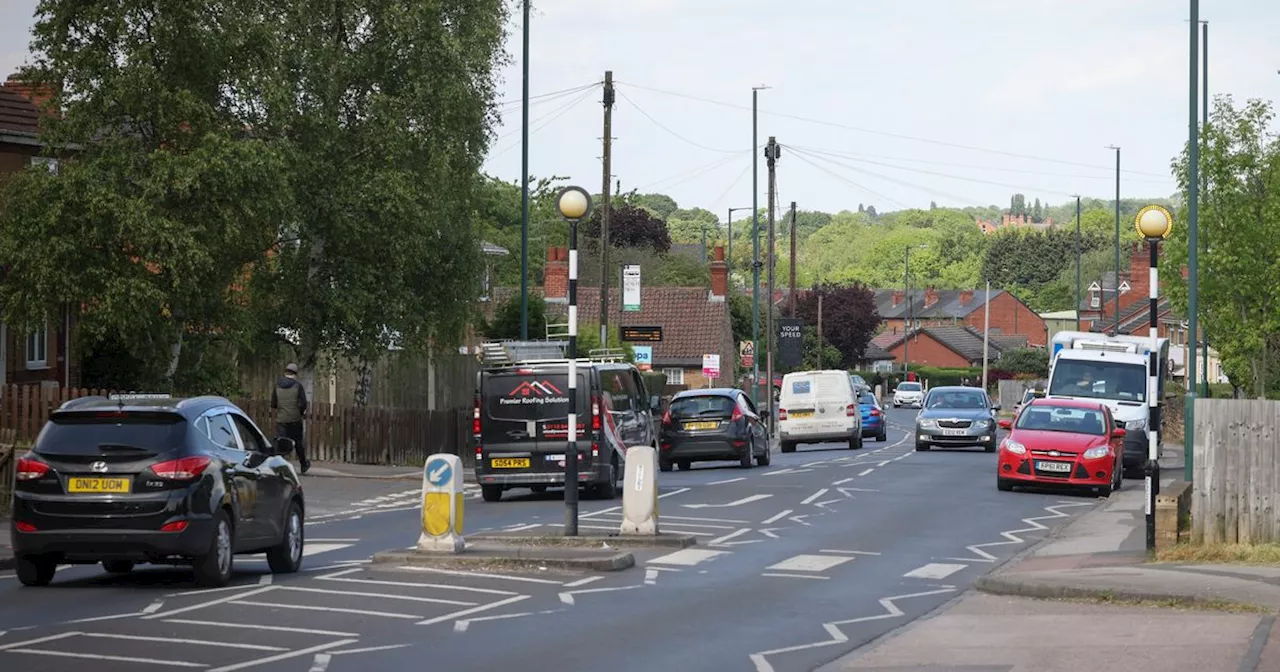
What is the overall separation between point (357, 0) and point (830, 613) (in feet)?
79.4

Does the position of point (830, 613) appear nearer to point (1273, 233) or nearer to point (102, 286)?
point (102, 286)

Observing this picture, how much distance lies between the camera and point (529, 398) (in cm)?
2797

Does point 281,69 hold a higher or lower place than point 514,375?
higher

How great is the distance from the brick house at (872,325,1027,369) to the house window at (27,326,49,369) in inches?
4243

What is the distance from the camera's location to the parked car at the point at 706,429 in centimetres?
3816

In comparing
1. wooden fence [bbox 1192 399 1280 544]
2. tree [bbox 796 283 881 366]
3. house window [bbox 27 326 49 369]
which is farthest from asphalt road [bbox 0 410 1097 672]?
tree [bbox 796 283 881 366]

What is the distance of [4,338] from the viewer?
3919 centimetres

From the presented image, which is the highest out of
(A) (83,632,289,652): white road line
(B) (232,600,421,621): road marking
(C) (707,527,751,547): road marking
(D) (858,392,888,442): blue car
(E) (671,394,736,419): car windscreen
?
(E) (671,394,736,419): car windscreen

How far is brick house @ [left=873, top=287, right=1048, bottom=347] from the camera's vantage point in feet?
515

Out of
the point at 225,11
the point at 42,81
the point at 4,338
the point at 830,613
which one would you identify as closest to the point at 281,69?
the point at 225,11

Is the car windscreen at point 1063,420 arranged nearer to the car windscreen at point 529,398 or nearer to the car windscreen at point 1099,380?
the car windscreen at point 1099,380

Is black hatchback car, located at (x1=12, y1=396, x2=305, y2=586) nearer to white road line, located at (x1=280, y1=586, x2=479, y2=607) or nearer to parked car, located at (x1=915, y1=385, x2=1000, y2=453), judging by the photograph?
white road line, located at (x1=280, y1=586, x2=479, y2=607)

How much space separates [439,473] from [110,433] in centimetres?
366

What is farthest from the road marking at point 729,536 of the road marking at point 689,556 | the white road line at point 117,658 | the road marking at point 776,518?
the white road line at point 117,658
